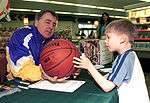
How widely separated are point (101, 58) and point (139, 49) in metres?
5.02

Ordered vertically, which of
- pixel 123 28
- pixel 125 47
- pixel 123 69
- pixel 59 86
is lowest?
pixel 59 86

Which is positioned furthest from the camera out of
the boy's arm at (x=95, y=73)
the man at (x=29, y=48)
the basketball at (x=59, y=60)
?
the man at (x=29, y=48)

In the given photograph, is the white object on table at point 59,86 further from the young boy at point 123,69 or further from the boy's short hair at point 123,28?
the boy's short hair at point 123,28

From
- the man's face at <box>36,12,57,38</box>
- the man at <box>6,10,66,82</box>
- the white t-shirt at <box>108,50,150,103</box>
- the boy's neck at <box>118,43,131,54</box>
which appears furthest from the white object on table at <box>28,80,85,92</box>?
the man's face at <box>36,12,57,38</box>

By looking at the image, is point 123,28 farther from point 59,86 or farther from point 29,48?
point 29,48

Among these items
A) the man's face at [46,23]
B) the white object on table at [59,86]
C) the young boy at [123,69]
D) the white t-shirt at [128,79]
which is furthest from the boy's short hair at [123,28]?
the man's face at [46,23]

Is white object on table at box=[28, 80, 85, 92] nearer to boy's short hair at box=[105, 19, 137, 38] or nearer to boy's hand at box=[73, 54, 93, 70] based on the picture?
boy's hand at box=[73, 54, 93, 70]

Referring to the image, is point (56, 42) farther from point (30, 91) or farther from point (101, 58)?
point (101, 58)

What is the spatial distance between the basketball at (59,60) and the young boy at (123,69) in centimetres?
5

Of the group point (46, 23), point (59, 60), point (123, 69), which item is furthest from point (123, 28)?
point (46, 23)

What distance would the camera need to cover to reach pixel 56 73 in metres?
1.64

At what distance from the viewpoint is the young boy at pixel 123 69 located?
154 centimetres

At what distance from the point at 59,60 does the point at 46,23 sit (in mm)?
564

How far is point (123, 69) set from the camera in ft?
5.06
